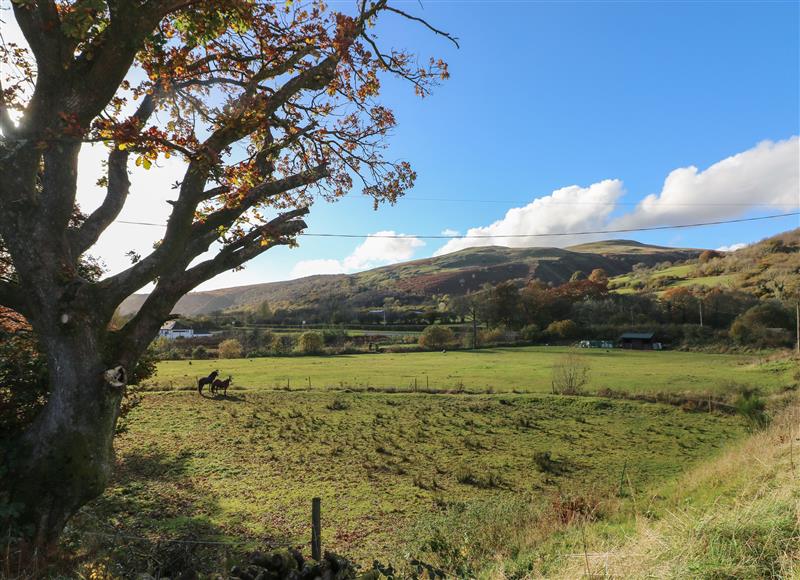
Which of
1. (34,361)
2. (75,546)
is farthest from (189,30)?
(75,546)

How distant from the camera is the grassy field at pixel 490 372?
108 feet

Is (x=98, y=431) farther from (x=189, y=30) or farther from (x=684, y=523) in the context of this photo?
(x=684, y=523)

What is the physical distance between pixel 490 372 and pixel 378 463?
2768 cm

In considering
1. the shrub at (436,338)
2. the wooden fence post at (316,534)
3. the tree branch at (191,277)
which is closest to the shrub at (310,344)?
the shrub at (436,338)

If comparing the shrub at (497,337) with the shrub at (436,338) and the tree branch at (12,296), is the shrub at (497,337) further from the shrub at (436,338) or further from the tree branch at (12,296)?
the tree branch at (12,296)

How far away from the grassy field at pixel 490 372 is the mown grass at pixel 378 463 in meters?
6.36

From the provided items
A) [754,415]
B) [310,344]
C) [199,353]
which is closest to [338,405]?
[754,415]

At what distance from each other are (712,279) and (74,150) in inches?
4770

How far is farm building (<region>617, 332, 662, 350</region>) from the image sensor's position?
223 ft

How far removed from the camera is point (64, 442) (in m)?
5.58

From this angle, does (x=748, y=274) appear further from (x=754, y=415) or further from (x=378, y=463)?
(x=378, y=463)

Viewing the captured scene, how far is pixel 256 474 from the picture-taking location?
1409 centimetres

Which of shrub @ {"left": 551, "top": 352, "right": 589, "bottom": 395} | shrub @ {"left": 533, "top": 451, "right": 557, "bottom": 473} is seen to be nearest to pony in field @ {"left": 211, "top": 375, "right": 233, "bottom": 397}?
shrub @ {"left": 533, "top": 451, "right": 557, "bottom": 473}

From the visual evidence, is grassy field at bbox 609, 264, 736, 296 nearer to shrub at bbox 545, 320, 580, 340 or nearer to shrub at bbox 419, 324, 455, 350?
shrub at bbox 545, 320, 580, 340
